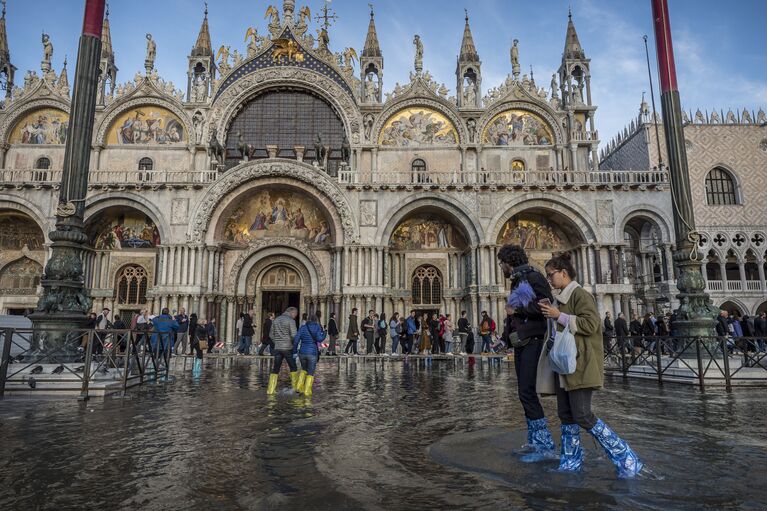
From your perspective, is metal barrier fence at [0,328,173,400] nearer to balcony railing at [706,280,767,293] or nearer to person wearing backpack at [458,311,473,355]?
person wearing backpack at [458,311,473,355]

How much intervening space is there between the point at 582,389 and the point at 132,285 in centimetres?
2636

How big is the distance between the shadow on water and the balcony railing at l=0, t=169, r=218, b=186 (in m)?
17.8

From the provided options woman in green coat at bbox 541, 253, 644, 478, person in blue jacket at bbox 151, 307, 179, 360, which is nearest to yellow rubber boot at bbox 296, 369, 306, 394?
person in blue jacket at bbox 151, 307, 179, 360

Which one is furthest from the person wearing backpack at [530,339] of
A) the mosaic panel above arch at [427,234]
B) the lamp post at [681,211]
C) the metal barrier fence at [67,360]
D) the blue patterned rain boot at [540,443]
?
the mosaic panel above arch at [427,234]

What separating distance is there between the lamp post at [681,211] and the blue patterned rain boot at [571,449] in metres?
9.13

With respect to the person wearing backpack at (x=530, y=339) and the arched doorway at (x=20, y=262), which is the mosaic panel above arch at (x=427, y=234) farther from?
the person wearing backpack at (x=530, y=339)

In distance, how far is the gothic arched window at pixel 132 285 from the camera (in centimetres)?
2558

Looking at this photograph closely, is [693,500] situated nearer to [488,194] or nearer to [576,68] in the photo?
[488,194]

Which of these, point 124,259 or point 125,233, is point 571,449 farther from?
point 125,233

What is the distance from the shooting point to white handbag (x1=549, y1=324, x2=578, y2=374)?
3.70m

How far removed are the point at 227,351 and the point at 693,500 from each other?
22.4 m

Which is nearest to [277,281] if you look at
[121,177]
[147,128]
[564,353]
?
[121,177]

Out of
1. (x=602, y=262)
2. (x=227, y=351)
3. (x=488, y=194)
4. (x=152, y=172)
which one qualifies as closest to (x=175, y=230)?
(x=152, y=172)

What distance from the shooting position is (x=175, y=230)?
23.7 meters
